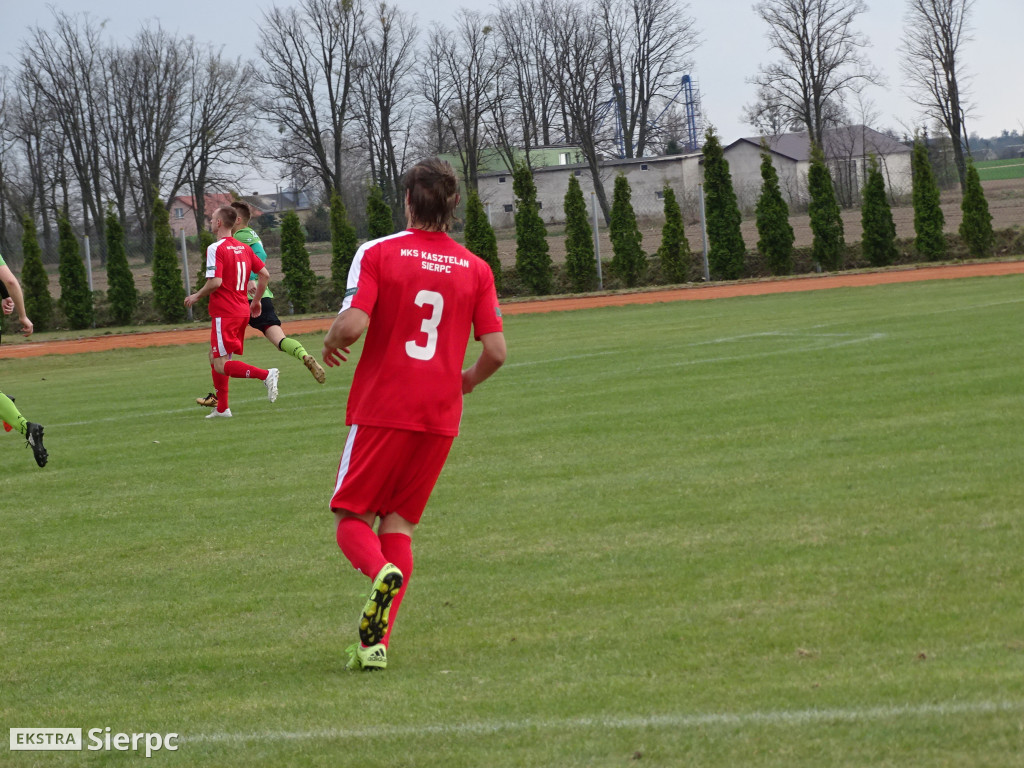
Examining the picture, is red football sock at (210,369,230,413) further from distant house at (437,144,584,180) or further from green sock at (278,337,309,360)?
distant house at (437,144,584,180)

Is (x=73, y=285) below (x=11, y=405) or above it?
above

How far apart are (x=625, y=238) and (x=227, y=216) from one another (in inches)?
946

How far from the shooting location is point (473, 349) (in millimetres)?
18297

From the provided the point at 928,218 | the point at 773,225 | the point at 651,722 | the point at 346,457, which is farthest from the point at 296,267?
the point at 651,722

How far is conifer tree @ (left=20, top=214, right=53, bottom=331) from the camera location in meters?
35.3

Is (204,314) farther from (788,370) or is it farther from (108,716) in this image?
(108,716)

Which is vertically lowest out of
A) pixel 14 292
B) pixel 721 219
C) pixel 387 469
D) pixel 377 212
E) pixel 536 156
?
pixel 387 469

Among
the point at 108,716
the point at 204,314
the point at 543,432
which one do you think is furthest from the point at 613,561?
the point at 204,314

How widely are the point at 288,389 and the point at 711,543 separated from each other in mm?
9763

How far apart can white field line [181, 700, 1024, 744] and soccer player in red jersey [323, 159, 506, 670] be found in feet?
2.54

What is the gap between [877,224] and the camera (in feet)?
114

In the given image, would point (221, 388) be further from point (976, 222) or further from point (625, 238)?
point (976, 222)

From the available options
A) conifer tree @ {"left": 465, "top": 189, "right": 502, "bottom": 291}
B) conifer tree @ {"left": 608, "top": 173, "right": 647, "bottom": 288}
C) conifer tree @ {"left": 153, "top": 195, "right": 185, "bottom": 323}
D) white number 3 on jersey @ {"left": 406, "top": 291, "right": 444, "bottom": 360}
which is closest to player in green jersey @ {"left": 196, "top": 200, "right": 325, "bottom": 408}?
white number 3 on jersey @ {"left": 406, "top": 291, "right": 444, "bottom": 360}

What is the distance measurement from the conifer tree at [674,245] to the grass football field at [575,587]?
24.0 metres
